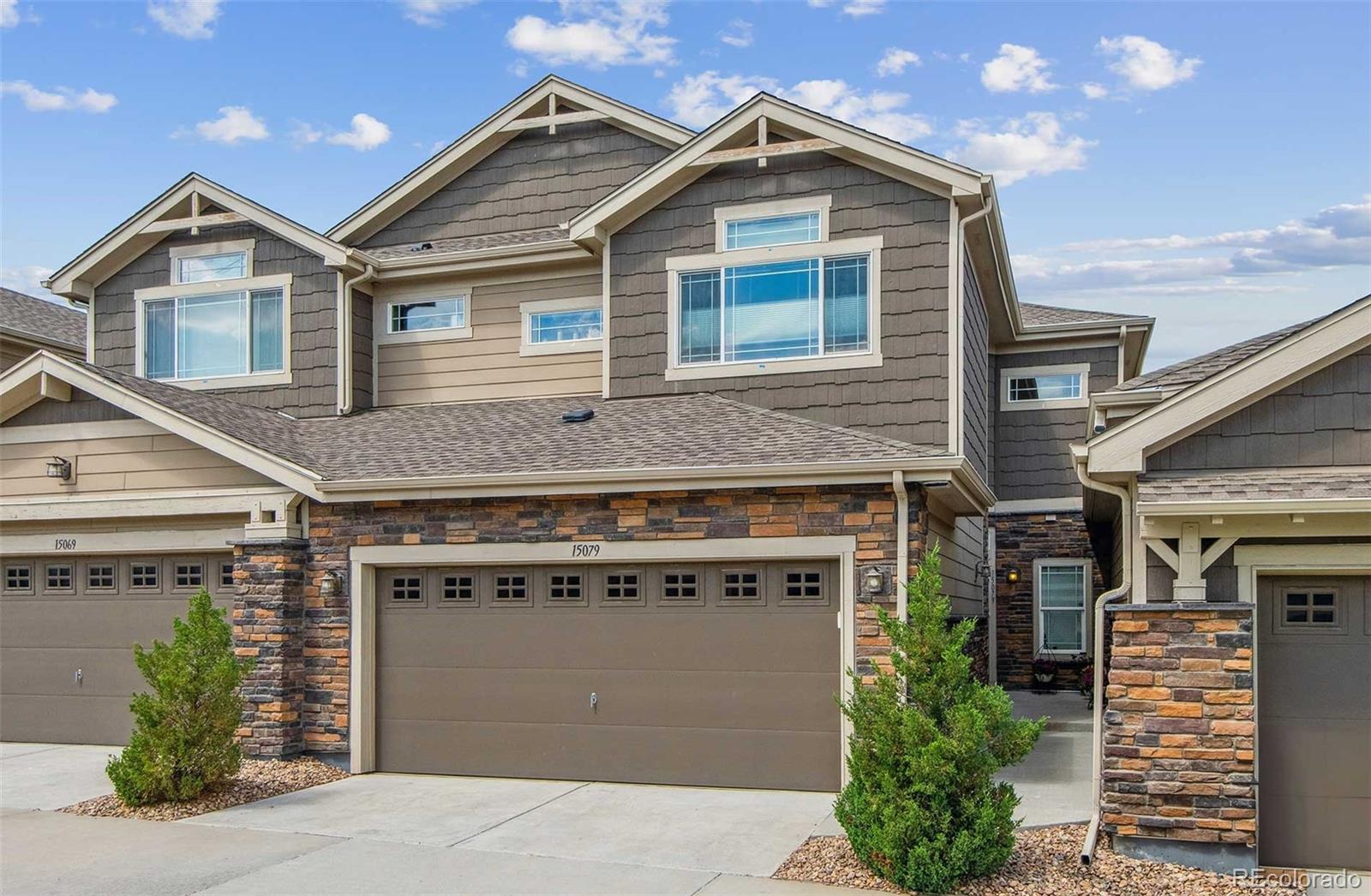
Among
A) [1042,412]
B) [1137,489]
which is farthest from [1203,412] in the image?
[1042,412]

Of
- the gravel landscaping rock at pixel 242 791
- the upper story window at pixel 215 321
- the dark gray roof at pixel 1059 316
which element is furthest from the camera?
A: the dark gray roof at pixel 1059 316

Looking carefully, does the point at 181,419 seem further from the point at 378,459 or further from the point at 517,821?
the point at 517,821

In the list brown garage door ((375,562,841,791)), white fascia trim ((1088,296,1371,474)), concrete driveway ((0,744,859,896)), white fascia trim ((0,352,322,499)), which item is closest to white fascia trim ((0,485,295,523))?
white fascia trim ((0,352,322,499))

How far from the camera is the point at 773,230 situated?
11.6 m

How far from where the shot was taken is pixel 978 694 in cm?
721

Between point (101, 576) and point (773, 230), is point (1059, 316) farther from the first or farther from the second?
point (101, 576)

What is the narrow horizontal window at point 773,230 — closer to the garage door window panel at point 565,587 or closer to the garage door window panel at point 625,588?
the garage door window panel at point 625,588

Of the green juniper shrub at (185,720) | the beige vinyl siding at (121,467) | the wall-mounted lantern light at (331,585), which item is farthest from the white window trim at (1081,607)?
the green juniper shrub at (185,720)

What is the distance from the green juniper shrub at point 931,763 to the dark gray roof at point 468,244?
7497 mm

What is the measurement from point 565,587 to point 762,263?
3797 mm

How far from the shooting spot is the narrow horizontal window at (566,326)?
1316 centimetres

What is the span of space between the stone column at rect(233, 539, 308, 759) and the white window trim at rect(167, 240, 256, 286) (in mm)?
4484

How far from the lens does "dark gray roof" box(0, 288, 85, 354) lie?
1778 centimetres

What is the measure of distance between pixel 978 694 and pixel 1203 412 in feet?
8.05
